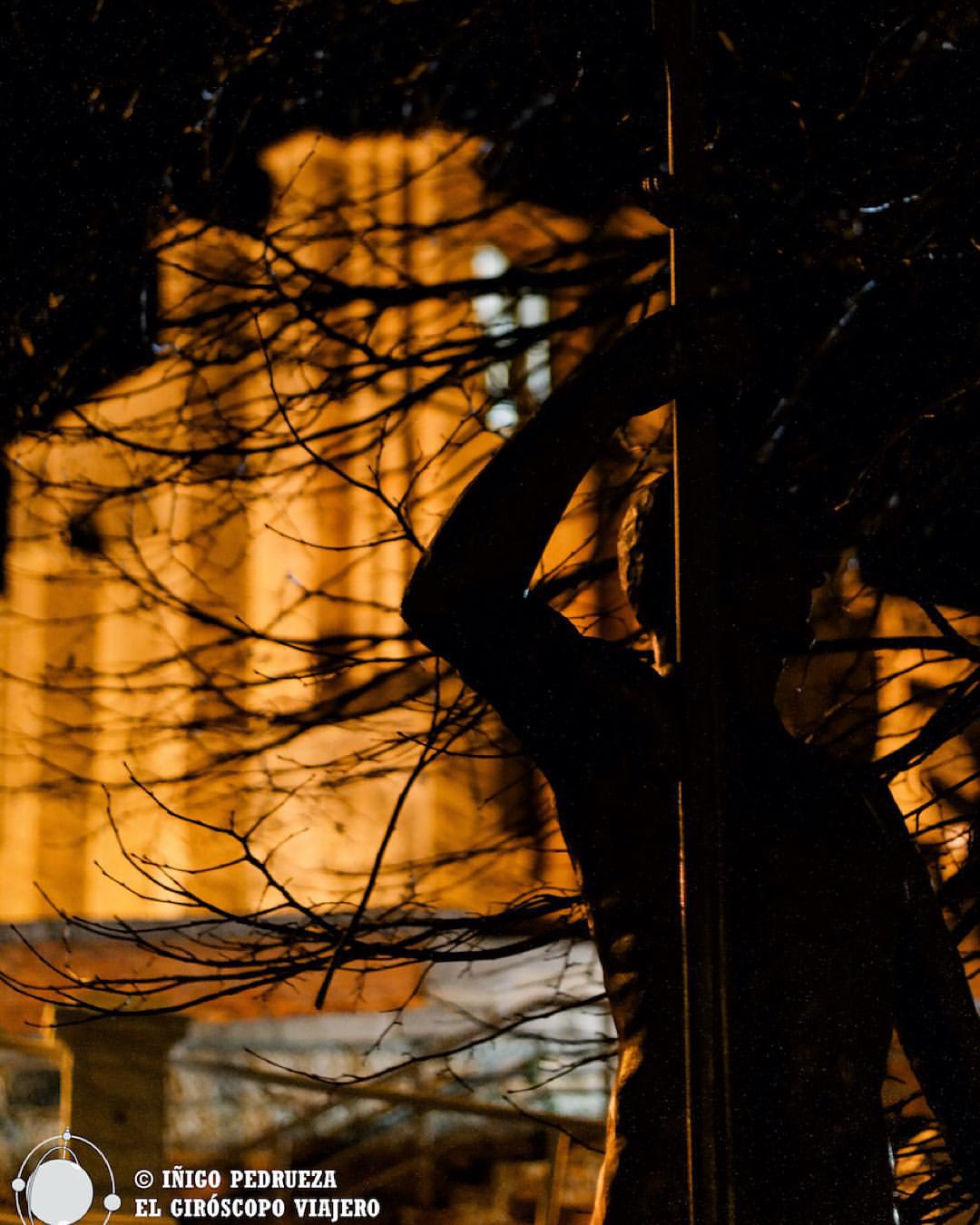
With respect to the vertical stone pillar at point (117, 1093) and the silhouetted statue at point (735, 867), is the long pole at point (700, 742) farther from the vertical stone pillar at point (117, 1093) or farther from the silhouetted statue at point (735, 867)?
the vertical stone pillar at point (117, 1093)

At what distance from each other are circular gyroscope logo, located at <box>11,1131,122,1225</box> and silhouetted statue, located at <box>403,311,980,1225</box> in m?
4.83

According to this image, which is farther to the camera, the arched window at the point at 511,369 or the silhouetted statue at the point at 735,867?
the arched window at the point at 511,369

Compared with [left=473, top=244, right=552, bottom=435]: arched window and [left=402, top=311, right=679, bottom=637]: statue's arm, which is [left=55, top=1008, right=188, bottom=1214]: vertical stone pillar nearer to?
[left=473, top=244, right=552, bottom=435]: arched window

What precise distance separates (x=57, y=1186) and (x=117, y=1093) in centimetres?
71

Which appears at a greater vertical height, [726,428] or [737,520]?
[726,428]

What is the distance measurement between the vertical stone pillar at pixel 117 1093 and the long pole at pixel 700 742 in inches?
227

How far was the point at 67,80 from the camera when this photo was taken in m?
6.24

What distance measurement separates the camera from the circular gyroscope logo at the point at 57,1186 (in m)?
5.96

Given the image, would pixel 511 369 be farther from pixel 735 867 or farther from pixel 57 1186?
pixel 735 867

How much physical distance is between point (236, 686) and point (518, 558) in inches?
166

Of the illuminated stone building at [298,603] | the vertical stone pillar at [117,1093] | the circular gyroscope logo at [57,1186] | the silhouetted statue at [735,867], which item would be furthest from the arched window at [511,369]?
the circular gyroscope logo at [57,1186]

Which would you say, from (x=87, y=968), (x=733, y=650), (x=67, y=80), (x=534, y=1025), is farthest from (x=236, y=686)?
(x=87, y=968)

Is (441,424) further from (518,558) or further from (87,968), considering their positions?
(518,558)

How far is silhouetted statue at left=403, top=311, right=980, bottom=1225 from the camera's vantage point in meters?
1.88
